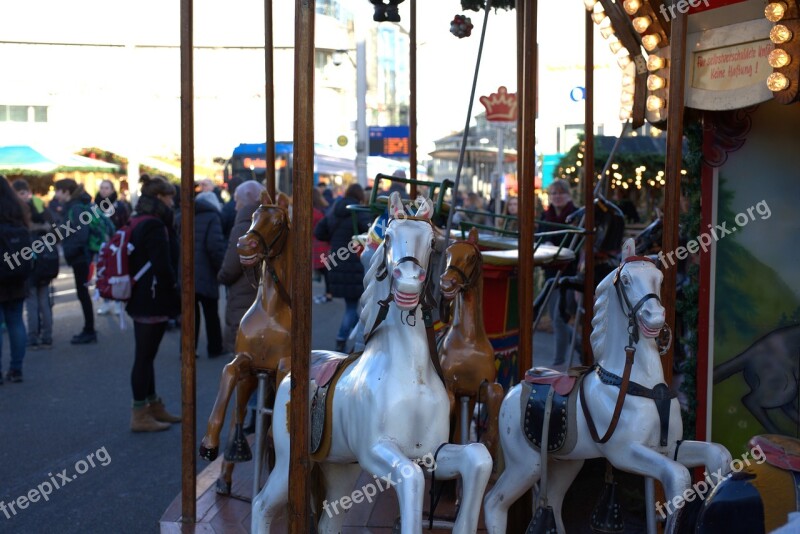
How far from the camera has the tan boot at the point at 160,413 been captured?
25.5ft

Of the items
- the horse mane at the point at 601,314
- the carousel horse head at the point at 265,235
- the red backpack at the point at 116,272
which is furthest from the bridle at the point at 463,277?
the red backpack at the point at 116,272

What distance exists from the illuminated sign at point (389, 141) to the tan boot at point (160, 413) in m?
14.2

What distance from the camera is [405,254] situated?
3359 millimetres

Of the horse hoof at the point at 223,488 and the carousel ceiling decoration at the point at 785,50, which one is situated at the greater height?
the carousel ceiling decoration at the point at 785,50

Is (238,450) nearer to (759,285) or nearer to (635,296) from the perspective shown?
(635,296)

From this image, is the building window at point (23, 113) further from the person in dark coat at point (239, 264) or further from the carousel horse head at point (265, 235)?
the carousel horse head at point (265, 235)

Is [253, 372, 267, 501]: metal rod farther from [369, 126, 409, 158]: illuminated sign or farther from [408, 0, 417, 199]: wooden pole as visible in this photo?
[369, 126, 409, 158]: illuminated sign

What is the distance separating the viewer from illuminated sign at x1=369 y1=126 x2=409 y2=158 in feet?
70.8

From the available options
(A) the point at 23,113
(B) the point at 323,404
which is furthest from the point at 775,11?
(A) the point at 23,113

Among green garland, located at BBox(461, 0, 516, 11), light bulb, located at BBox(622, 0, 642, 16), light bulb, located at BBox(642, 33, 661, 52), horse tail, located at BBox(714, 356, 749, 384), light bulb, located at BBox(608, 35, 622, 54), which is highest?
green garland, located at BBox(461, 0, 516, 11)

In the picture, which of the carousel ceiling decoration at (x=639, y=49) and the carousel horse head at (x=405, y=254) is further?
the carousel ceiling decoration at (x=639, y=49)

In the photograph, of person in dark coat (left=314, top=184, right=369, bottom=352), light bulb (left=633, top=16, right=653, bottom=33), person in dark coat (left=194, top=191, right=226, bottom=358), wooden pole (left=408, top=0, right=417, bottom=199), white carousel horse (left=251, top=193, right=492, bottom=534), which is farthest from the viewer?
person in dark coat (left=314, top=184, right=369, bottom=352)

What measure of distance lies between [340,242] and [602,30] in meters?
5.43

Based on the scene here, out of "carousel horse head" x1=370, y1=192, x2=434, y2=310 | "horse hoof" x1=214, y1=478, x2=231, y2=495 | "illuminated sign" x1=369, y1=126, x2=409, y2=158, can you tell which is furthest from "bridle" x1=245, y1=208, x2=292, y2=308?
"illuminated sign" x1=369, y1=126, x2=409, y2=158
